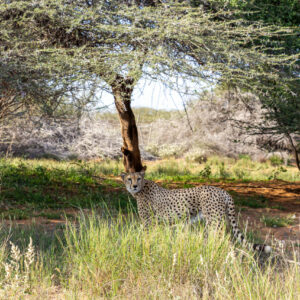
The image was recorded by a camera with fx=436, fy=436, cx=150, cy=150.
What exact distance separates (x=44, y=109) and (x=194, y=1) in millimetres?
3746

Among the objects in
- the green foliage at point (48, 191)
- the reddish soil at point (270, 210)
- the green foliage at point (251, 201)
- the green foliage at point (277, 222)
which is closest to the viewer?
the reddish soil at point (270, 210)

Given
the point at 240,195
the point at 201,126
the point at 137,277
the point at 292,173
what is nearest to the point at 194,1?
the point at 240,195

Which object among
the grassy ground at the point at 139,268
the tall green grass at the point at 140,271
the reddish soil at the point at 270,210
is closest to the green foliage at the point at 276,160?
the reddish soil at the point at 270,210

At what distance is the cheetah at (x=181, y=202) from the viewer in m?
5.31

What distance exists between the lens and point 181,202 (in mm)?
5469

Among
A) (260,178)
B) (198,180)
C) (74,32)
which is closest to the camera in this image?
(74,32)

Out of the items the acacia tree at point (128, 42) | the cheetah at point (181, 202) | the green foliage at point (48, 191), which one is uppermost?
the acacia tree at point (128, 42)

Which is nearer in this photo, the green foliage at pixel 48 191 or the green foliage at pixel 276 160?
the green foliage at pixel 48 191

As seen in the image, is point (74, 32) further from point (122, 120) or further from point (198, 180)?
point (198, 180)

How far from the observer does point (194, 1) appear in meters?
8.79

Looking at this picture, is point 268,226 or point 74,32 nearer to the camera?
point 268,226

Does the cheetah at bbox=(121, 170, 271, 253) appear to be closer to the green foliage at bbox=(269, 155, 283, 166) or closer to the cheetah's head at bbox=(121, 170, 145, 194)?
the cheetah's head at bbox=(121, 170, 145, 194)

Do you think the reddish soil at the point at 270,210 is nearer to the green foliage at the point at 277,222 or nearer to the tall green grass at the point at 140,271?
the green foliage at the point at 277,222

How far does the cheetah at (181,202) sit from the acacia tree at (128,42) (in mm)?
1667
